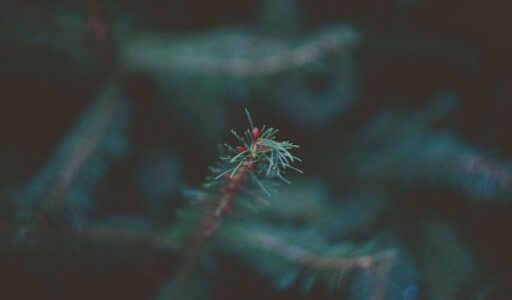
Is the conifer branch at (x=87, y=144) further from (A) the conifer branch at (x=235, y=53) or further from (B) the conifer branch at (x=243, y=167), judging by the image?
(B) the conifer branch at (x=243, y=167)

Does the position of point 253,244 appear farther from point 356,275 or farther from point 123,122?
point 123,122

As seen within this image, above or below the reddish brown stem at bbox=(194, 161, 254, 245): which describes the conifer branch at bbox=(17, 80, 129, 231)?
above

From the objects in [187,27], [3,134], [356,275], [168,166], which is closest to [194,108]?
[168,166]

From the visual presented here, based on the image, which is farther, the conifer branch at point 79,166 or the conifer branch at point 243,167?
the conifer branch at point 79,166

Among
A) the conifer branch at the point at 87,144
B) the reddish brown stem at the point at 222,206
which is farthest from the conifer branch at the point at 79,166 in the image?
the reddish brown stem at the point at 222,206

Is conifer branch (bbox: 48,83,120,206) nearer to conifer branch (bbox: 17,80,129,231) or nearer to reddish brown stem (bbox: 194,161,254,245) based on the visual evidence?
conifer branch (bbox: 17,80,129,231)

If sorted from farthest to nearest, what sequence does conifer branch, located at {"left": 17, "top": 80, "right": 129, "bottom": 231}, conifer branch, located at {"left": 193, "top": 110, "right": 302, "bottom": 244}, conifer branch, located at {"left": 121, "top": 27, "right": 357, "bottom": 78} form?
1. conifer branch, located at {"left": 121, "top": 27, "right": 357, "bottom": 78}
2. conifer branch, located at {"left": 17, "top": 80, "right": 129, "bottom": 231}
3. conifer branch, located at {"left": 193, "top": 110, "right": 302, "bottom": 244}

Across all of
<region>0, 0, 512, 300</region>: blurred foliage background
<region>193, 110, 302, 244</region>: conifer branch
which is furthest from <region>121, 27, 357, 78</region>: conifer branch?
<region>193, 110, 302, 244</region>: conifer branch

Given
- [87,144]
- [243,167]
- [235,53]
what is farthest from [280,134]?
[243,167]
